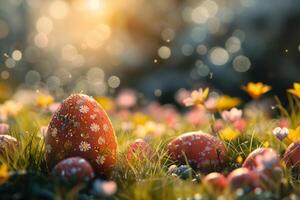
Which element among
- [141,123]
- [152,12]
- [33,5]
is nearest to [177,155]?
[141,123]

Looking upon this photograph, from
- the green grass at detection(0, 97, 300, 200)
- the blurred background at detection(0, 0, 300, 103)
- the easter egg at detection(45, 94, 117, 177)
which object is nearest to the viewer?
the green grass at detection(0, 97, 300, 200)

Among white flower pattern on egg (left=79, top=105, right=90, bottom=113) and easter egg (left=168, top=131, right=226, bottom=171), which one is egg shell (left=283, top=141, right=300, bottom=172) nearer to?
easter egg (left=168, top=131, right=226, bottom=171)

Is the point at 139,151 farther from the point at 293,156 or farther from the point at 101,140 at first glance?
the point at 293,156

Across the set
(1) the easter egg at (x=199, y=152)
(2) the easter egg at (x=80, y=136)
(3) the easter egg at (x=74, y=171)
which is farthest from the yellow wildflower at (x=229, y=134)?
(3) the easter egg at (x=74, y=171)

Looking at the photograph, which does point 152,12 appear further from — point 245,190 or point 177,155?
point 245,190

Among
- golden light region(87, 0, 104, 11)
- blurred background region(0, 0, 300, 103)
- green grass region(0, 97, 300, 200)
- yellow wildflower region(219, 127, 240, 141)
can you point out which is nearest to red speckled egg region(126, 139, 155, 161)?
green grass region(0, 97, 300, 200)

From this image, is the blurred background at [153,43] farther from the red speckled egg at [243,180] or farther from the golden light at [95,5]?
the red speckled egg at [243,180]
